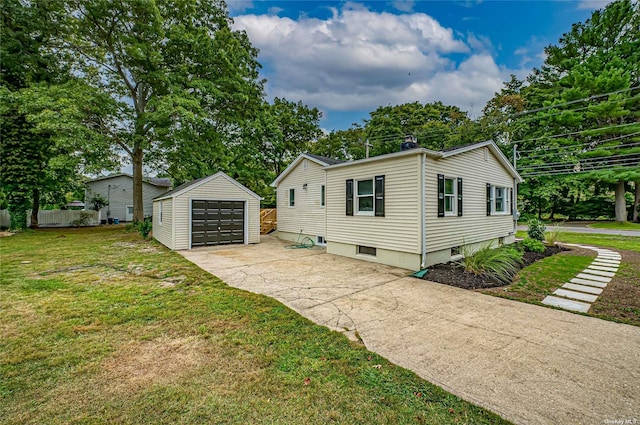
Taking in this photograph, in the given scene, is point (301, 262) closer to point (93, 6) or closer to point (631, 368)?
point (631, 368)

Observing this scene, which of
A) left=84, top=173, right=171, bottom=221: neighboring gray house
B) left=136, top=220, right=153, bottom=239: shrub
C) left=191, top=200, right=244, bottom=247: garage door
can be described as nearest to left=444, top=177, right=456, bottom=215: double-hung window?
left=191, top=200, right=244, bottom=247: garage door

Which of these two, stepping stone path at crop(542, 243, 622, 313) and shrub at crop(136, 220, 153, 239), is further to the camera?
shrub at crop(136, 220, 153, 239)

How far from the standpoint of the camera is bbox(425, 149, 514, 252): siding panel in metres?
7.47

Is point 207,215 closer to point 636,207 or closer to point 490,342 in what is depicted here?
point 490,342

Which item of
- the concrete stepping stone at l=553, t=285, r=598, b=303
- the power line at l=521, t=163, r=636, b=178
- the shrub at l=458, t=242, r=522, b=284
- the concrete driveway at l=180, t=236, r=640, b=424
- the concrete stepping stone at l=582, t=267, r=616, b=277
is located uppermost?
the power line at l=521, t=163, r=636, b=178

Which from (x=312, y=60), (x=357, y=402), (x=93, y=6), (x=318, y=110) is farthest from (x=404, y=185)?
(x=318, y=110)

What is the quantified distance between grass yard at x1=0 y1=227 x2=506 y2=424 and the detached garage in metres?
6.11

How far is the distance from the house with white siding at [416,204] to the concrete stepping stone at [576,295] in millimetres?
2706

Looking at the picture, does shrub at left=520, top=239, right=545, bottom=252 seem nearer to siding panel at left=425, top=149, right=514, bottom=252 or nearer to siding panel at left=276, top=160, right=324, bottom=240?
siding panel at left=425, top=149, right=514, bottom=252

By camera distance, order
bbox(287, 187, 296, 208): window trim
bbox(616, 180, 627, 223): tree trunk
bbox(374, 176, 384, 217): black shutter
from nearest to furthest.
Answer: bbox(374, 176, 384, 217): black shutter → bbox(287, 187, 296, 208): window trim → bbox(616, 180, 627, 223): tree trunk

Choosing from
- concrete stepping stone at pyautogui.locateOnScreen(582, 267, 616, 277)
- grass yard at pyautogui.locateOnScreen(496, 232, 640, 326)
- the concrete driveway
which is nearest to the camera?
the concrete driveway

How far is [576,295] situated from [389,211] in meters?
4.24

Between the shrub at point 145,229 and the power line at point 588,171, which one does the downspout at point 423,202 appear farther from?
the power line at point 588,171

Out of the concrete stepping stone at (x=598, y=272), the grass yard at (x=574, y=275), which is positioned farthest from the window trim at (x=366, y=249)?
the concrete stepping stone at (x=598, y=272)
